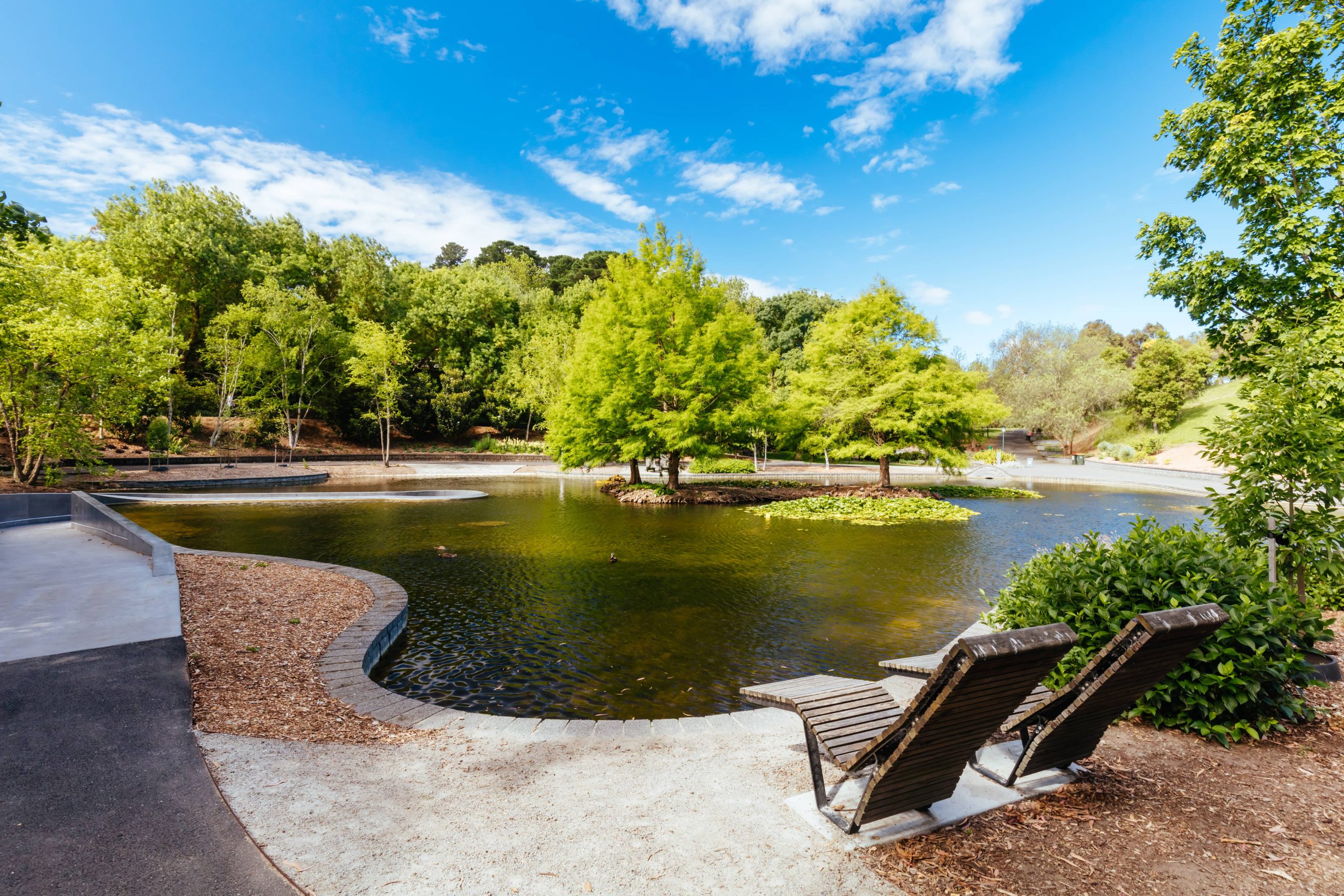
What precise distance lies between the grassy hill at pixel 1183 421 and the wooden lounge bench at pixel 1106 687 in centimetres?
5148

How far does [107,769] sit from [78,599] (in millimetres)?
4723

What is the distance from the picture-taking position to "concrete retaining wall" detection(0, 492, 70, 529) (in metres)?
11.9

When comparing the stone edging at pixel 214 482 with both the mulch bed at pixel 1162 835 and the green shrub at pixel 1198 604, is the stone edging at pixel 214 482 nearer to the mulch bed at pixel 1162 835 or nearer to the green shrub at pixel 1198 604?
the mulch bed at pixel 1162 835

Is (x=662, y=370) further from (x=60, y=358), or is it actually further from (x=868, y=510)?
(x=60, y=358)

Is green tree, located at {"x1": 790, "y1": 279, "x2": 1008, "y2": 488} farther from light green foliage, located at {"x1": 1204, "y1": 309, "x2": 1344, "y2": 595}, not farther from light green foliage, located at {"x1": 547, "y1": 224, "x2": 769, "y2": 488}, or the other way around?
light green foliage, located at {"x1": 1204, "y1": 309, "x2": 1344, "y2": 595}

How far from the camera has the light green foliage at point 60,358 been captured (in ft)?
52.2

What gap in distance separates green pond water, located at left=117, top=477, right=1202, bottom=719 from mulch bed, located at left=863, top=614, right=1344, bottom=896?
2615mm

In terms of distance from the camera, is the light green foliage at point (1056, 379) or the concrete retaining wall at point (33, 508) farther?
the light green foliage at point (1056, 379)

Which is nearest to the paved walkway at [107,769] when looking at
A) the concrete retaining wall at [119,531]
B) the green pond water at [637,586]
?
the concrete retaining wall at [119,531]

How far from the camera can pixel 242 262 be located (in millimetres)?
39156

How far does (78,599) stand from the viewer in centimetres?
663

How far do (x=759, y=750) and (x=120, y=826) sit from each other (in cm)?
345

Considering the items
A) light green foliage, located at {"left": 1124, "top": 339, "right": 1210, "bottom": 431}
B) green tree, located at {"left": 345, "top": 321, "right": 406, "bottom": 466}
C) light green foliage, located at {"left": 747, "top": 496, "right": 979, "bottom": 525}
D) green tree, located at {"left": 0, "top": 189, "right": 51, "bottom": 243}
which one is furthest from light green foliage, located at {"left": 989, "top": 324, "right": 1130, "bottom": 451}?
green tree, located at {"left": 0, "top": 189, "right": 51, "bottom": 243}

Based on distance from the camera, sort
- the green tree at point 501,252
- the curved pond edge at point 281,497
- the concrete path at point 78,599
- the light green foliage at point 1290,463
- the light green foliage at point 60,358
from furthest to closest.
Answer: the green tree at point 501,252 < the curved pond edge at point 281,497 < the light green foliage at point 60,358 < the concrete path at point 78,599 < the light green foliage at point 1290,463
